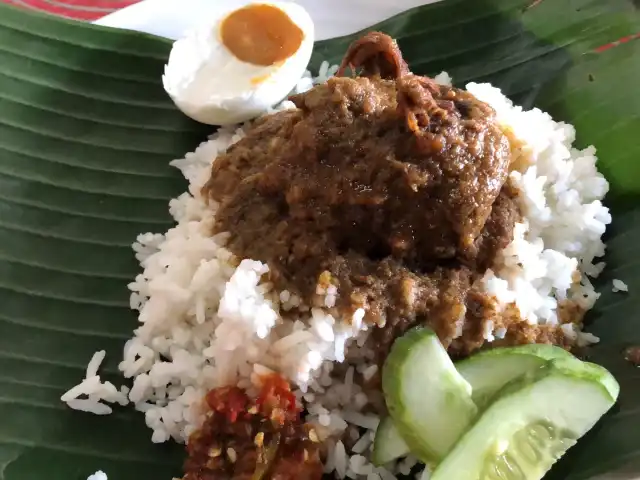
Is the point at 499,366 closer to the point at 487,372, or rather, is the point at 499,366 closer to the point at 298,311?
the point at 487,372

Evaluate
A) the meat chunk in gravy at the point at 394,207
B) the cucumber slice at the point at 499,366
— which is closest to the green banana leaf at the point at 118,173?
the cucumber slice at the point at 499,366

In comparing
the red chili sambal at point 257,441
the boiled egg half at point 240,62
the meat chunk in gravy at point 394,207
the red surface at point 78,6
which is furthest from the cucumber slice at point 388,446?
the red surface at point 78,6

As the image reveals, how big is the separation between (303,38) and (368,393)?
189 cm

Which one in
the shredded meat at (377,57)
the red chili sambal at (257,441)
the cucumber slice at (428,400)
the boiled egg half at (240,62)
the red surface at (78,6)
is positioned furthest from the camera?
the red surface at (78,6)

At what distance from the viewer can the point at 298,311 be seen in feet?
8.97

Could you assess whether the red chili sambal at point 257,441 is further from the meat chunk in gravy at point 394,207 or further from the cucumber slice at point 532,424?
the cucumber slice at point 532,424

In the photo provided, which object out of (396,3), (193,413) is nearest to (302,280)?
(193,413)

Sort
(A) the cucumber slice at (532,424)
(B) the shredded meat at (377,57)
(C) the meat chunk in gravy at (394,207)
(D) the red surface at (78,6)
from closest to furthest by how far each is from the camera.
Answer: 1. (A) the cucumber slice at (532,424)
2. (C) the meat chunk in gravy at (394,207)
3. (B) the shredded meat at (377,57)
4. (D) the red surface at (78,6)

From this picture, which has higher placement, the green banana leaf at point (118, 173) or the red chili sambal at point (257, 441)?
the green banana leaf at point (118, 173)

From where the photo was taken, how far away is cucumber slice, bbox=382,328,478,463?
234 centimetres

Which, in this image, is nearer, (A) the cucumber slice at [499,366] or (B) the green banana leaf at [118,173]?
(A) the cucumber slice at [499,366]

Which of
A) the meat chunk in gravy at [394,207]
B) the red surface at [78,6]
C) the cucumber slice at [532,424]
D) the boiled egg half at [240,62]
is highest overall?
the red surface at [78,6]

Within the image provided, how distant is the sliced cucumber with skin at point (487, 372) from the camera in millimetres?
2412

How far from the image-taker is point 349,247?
2.77 m
